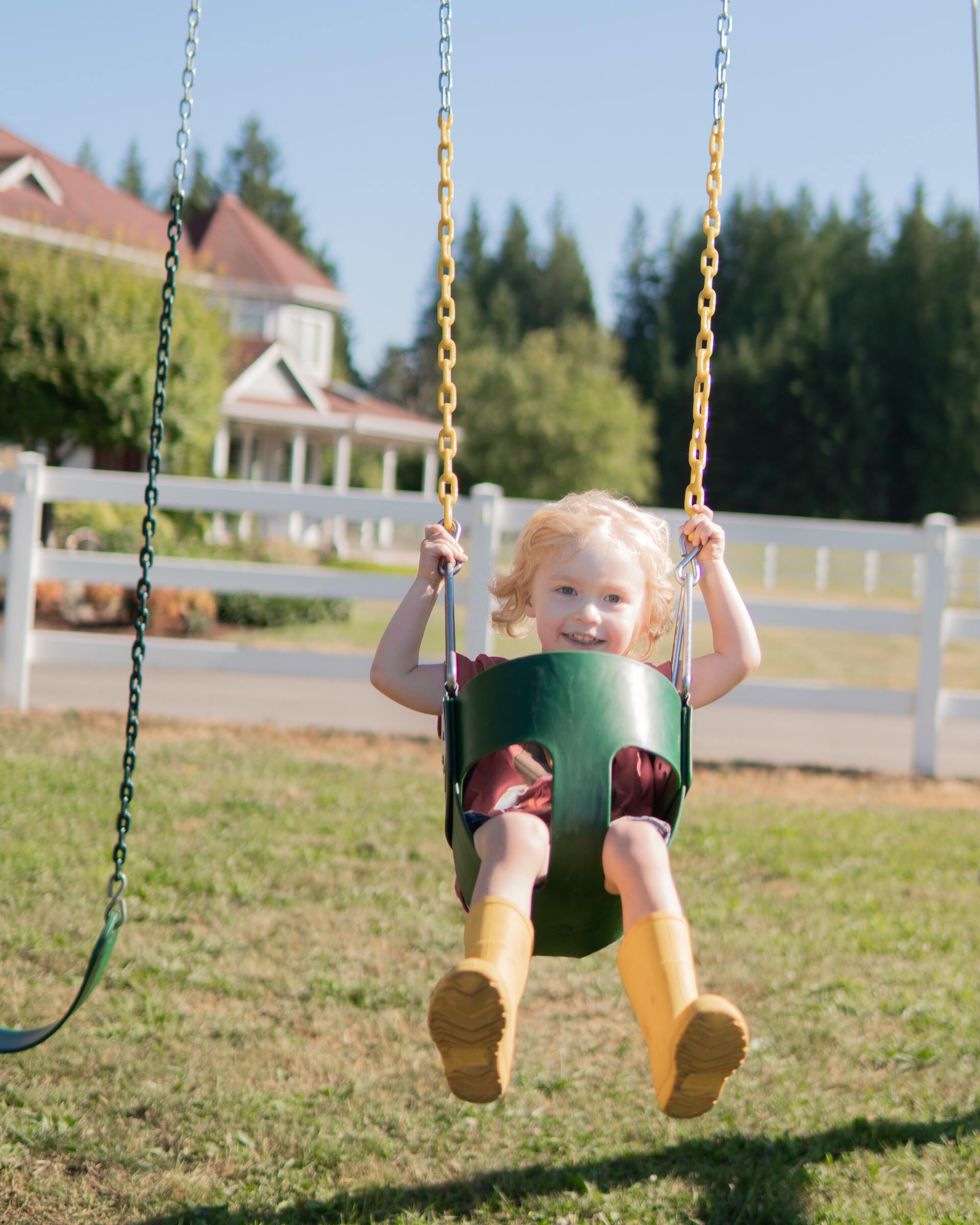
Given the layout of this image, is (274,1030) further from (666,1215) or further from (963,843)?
(963,843)

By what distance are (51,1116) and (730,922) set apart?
8.46 ft

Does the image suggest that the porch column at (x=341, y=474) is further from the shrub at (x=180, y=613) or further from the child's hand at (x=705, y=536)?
the child's hand at (x=705, y=536)

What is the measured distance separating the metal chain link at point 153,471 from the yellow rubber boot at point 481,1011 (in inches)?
39.2

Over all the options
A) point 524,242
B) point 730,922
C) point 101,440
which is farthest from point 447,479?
point 524,242

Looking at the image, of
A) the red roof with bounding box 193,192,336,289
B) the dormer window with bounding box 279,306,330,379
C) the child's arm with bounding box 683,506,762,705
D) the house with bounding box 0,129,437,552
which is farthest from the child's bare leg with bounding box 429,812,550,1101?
→ the red roof with bounding box 193,192,336,289

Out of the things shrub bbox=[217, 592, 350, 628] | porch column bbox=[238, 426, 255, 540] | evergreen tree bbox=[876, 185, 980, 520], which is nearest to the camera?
shrub bbox=[217, 592, 350, 628]

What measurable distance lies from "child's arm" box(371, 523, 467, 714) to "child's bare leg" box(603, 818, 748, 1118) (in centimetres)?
65

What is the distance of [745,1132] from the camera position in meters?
3.30

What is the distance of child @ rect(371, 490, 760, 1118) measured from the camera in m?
2.01

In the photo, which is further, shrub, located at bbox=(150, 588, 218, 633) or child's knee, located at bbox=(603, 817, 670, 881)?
shrub, located at bbox=(150, 588, 218, 633)

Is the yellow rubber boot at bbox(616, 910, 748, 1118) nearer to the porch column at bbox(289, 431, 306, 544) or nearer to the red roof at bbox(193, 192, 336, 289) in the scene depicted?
the porch column at bbox(289, 431, 306, 544)

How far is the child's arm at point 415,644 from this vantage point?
2797mm

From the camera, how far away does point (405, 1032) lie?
3848 mm

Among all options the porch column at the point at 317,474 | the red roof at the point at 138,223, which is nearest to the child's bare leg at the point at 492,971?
Result: the red roof at the point at 138,223
